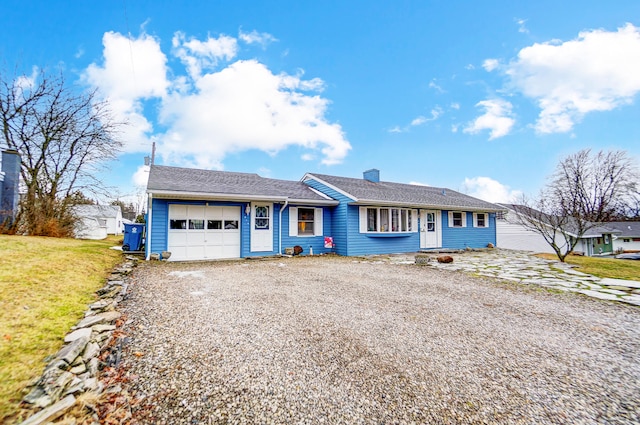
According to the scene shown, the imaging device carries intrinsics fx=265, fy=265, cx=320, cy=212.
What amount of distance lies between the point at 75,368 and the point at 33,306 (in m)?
1.74

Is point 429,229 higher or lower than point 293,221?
lower

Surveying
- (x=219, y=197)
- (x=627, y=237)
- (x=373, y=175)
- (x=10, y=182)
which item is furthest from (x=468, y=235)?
(x=627, y=237)

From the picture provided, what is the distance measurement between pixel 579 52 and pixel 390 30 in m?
7.03

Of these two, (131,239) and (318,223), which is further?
(318,223)

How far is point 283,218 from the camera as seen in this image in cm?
1087

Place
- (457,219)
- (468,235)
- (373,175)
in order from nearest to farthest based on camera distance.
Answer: (457,219) → (468,235) → (373,175)

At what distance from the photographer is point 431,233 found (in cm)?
1349

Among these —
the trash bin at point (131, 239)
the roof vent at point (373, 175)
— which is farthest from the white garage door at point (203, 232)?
the roof vent at point (373, 175)

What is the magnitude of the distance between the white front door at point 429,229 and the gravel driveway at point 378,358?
8248mm

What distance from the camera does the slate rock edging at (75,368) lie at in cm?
168

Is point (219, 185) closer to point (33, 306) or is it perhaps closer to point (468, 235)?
point (33, 306)

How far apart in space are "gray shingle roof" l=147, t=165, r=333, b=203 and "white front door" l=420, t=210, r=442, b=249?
517 cm

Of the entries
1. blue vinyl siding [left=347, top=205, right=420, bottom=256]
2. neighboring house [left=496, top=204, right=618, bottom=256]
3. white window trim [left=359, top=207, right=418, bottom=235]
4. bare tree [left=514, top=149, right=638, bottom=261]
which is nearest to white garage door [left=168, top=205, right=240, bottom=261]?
blue vinyl siding [left=347, top=205, right=420, bottom=256]

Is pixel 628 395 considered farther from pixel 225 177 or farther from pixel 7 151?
pixel 7 151
